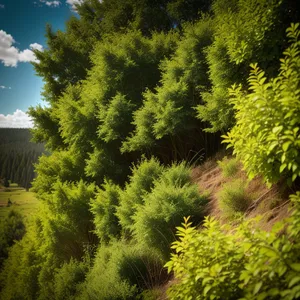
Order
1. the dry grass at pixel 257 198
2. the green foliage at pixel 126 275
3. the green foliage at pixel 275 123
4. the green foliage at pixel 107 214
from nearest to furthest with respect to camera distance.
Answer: the green foliage at pixel 275 123 < the dry grass at pixel 257 198 < the green foliage at pixel 126 275 < the green foliage at pixel 107 214

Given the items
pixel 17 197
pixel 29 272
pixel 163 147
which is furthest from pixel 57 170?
pixel 17 197

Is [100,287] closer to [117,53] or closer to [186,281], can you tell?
[186,281]

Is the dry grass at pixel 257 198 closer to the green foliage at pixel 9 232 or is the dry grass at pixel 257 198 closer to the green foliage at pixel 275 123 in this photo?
the green foliage at pixel 275 123

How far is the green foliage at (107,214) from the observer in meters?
7.90

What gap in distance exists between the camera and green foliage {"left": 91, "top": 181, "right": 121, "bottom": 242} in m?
7.90

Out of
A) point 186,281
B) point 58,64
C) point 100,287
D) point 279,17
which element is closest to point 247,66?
point 279,17

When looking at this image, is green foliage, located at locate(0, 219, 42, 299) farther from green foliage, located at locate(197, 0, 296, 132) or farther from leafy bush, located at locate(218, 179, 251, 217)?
green foliage, located at locate(197, 0, 296, 132)

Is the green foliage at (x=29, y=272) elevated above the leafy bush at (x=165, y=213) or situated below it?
below

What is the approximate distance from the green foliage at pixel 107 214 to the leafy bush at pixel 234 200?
4.09 m

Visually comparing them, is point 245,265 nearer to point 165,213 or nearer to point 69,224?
point 165,213

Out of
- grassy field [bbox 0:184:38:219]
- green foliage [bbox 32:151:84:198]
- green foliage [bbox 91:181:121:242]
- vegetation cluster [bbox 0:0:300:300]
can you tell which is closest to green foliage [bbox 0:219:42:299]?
vegetation cluster [bbox 0:0:300:300]

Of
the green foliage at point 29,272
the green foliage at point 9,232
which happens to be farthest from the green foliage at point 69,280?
the green foliage at point 9,232

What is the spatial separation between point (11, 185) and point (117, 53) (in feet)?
322

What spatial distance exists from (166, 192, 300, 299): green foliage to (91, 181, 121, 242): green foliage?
555 cm
